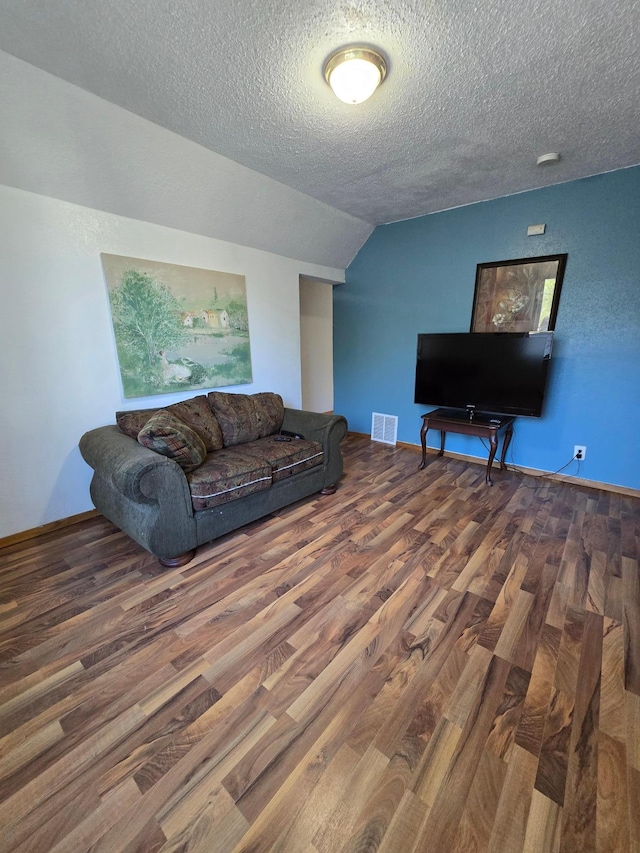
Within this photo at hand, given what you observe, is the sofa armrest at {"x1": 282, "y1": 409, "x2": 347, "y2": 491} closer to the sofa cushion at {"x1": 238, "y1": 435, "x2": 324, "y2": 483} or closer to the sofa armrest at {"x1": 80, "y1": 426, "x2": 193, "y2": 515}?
the sofa cushion at {"x1": 238, "y1": 435, "x2": 324, "y2": 483}

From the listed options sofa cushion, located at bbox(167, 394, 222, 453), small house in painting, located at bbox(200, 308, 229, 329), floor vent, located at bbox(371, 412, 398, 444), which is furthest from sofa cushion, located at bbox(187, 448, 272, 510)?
floor vent, located at bbox(371, 412, 398, 444)

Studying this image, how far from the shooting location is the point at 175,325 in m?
2.84

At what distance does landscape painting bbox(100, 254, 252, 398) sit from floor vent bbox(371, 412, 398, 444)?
6.44ft

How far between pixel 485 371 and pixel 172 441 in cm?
280

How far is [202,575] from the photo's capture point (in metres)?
1.98

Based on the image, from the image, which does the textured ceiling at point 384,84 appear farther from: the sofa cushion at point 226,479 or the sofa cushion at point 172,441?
the sofa cushion at point 226,479

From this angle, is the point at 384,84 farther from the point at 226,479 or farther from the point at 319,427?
the point at 226,479

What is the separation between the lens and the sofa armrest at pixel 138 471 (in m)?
1.82

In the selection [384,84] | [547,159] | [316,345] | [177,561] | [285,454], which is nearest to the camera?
[384,84]

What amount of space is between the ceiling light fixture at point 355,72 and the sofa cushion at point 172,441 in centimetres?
202

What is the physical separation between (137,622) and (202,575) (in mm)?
394

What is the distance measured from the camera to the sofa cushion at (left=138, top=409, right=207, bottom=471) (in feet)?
6.79

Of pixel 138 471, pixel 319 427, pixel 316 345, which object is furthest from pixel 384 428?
pixel 138 471

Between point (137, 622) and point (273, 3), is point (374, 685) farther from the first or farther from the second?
point (273, 3)
